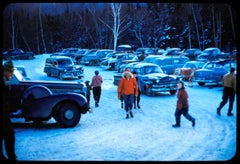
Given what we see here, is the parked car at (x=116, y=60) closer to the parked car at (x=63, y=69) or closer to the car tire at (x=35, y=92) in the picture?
the parked car at (x=63, y=69)

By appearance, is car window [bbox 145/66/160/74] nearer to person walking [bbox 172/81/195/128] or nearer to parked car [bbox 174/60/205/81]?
parked car [bbox 174/60/205/81]

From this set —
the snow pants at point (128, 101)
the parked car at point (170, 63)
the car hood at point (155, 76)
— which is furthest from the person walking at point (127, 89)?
the parked car at point (170, 63)

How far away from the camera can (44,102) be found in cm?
724

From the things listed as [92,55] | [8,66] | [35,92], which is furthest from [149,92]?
[8,66]

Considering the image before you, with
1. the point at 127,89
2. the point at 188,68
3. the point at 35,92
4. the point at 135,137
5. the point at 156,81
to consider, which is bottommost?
the point at 135,137

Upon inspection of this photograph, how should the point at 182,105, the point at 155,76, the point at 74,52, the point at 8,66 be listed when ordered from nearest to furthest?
the point at 8,66
the point at 182,105
the point at 74,52
the point at 155,76

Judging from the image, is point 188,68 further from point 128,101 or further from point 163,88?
point 128,101

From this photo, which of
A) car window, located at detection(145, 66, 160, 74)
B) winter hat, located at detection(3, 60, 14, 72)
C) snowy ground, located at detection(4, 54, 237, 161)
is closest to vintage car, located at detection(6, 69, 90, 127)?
snowy ground, located at detection(4, 54, 237, 161)

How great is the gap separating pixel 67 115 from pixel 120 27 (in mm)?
2455

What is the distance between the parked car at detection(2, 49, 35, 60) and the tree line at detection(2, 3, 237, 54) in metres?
0.12

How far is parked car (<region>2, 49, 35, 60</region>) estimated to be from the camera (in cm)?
500

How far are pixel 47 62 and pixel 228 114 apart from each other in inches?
214

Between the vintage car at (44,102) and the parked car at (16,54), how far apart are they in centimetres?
47

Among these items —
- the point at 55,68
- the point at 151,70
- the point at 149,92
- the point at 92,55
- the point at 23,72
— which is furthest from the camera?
the point at 151,70
